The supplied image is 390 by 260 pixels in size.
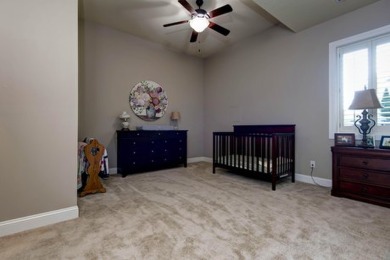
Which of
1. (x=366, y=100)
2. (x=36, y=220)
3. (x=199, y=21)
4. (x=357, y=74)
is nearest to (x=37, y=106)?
(x=36, y=220)

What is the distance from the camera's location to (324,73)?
2957 millimetres

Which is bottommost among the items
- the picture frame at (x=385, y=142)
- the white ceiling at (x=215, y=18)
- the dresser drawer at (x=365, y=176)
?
the dresser drawer at (x=365, y=176)

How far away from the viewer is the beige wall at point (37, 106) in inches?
64.7

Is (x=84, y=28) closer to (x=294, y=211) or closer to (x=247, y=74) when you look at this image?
(x=247, y=74)

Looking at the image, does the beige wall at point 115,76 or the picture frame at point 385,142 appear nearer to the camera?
Result: the picture frame at point 385,142

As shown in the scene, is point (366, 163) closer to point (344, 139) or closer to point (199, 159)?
point (344, 139)

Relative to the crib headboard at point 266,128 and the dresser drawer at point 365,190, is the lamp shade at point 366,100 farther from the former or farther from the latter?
the crib headboard at point 266,128

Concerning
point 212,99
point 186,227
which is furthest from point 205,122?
point 186,227

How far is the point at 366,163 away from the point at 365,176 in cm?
16

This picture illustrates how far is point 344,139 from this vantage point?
258 cm

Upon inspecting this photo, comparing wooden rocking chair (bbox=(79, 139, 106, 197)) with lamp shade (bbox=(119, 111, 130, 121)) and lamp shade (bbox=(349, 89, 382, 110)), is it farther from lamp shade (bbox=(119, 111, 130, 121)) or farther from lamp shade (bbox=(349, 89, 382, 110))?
lamp shade (bbox=(349, 89, 382, 110))

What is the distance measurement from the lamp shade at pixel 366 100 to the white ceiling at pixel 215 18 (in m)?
1.19

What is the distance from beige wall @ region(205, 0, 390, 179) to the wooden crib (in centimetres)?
18

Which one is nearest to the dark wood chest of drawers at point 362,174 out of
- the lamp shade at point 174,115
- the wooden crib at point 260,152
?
the wooden crib at point 260,152
